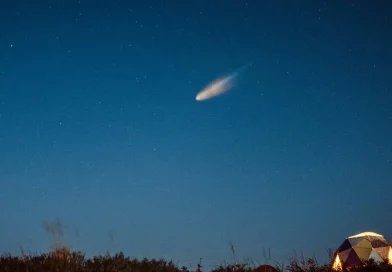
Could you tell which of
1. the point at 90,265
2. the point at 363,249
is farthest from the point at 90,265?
the point at 363,249

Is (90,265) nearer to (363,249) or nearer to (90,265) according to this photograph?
(90,265)

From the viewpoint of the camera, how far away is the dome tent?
1603 centimetres

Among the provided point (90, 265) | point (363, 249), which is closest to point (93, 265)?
point (90, 265)

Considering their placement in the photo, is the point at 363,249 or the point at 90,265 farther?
the point at 363,249

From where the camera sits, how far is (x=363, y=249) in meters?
16.4

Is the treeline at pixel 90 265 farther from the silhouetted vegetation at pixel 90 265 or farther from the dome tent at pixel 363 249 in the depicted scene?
the dome tent at pixel 363 249

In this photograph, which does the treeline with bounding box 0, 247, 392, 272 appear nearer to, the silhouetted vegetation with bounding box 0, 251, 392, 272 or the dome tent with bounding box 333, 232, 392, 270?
the silhouetted vegetation with bounding box 0, 251, 392, 272

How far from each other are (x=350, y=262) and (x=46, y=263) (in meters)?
11.5

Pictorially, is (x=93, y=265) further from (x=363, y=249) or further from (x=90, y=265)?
(x=363, y=249)

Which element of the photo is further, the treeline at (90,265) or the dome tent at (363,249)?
the dome tent at (363,249)

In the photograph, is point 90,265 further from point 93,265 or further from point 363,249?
point 363,249

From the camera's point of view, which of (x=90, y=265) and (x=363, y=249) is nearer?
(x=90, y=265)

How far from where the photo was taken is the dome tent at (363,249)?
52.6 ft

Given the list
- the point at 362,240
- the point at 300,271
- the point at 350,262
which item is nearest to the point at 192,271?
the point at 300,271
